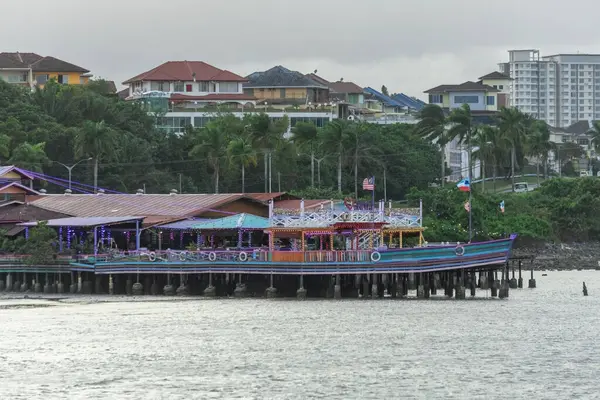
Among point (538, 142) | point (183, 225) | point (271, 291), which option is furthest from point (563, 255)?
point (271, 291)

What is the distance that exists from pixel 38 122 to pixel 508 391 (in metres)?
105

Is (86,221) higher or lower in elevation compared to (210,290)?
higher

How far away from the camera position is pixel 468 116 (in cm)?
15762

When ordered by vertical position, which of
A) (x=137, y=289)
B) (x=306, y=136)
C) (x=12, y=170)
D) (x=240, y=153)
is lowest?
(x=137, y=289)

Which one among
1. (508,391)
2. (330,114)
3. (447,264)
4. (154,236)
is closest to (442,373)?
(508,391)

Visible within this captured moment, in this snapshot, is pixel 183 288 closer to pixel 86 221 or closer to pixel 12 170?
pixel 86 221

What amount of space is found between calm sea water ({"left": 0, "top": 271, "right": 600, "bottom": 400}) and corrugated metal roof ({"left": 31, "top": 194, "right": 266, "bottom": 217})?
18371 millimetres

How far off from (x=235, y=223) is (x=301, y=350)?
1235 inches

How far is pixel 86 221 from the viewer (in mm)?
101125

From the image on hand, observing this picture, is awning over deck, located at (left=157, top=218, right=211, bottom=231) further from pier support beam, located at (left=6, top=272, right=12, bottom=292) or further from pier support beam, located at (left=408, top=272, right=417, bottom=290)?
pier support beam, located at (left=408, top=272, right=417, bottom=290)

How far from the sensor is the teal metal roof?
94.5m

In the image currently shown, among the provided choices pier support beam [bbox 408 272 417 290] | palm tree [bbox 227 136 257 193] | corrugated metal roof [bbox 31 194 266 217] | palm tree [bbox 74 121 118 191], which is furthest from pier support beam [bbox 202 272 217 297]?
palm tree [bbox 227 136 257 193]

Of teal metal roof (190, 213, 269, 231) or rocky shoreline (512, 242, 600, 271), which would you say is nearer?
teal metal roof (190, 213, 269, 231)

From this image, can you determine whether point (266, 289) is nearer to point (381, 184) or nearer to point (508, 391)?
point (508, 391)
